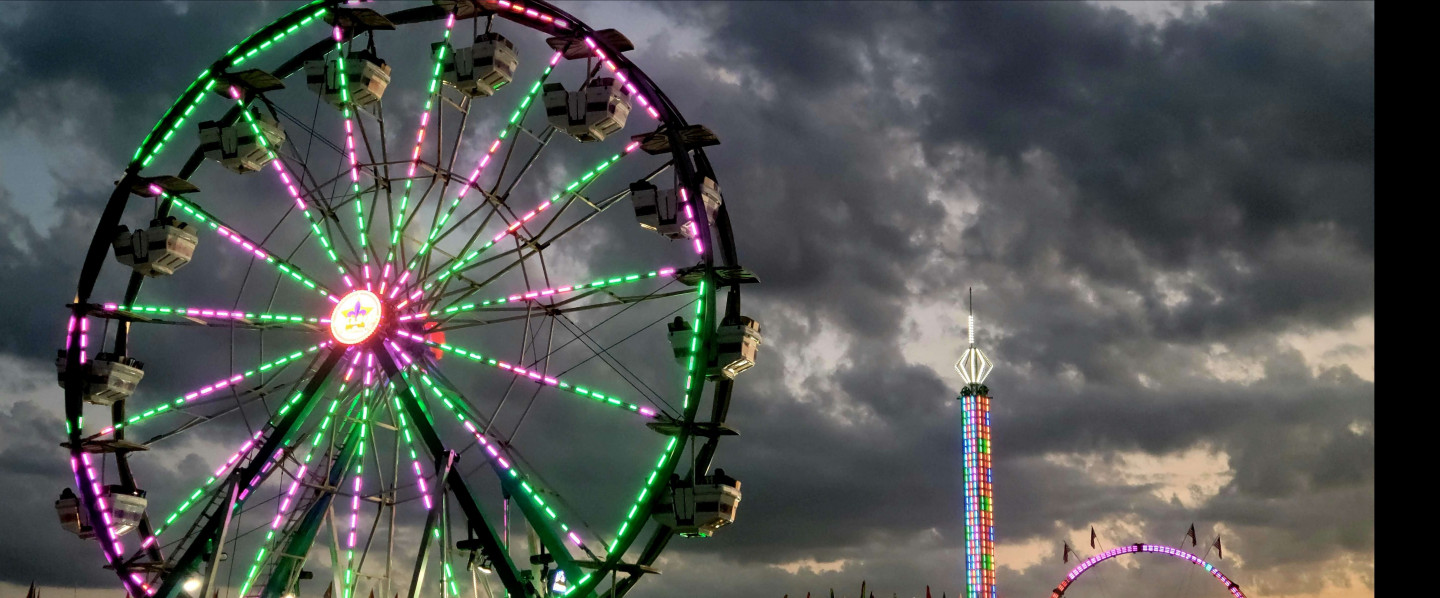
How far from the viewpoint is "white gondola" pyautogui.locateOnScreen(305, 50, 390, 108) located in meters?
36.9

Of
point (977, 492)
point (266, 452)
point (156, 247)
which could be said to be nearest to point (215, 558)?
point (266, 452)

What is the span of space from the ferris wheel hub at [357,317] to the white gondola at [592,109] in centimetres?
557

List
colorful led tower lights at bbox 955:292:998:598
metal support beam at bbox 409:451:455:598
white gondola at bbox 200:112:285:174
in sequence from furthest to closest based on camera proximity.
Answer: colorful led tower lights at bbox 955:292:998:598 < white gondola at bbox 200:112:285:174 < metal support beam at bbox 409:451:455:598

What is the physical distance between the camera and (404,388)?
34.1 metres

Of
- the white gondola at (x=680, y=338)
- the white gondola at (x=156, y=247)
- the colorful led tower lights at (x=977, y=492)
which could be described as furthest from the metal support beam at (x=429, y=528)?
the colorful led tower lights at (x=977, y=492)

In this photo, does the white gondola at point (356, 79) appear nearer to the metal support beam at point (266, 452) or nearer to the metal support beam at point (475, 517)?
the metal support beam at point (266, 452)

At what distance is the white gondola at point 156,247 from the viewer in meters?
38.9

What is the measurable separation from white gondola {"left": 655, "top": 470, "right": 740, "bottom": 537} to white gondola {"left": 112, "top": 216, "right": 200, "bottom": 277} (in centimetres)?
1450

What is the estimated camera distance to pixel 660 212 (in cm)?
3488

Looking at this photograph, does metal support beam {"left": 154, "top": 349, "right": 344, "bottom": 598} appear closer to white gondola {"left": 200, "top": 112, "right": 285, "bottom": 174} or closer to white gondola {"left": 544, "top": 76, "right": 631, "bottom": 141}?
white gondola {"left": 200, "top": 112, "right": 285, "bottom": 174}

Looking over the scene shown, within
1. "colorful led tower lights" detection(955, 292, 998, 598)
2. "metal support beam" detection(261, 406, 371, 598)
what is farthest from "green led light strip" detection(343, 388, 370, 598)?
"colorful led tower lights" detection(955, 292, 998, 598)

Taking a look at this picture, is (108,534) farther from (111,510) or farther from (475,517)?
(475,517)

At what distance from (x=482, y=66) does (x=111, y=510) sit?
13.2 meters
